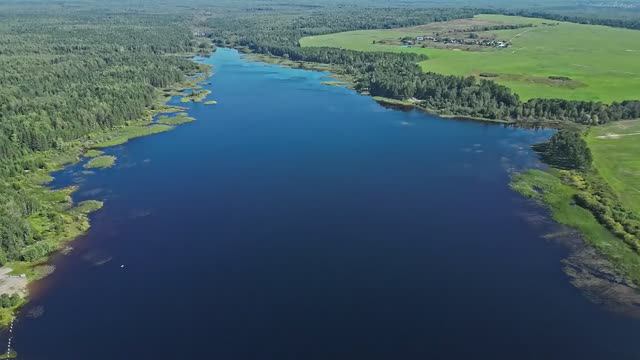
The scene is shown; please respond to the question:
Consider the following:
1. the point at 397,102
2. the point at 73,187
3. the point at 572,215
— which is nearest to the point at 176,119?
the point at 73,187

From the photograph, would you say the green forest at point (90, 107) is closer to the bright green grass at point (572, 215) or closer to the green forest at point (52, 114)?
the green forest at point (52, 114)

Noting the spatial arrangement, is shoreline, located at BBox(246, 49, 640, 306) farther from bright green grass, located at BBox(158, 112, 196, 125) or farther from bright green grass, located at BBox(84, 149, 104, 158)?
bright green grass, located at BBox(158, 112, 196, 125)

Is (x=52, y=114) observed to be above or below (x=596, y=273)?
above

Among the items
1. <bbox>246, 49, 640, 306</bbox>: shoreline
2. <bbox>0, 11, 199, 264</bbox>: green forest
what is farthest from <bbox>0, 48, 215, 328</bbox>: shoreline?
<bbox>246, 49, 640, 306</bbox>: shoreline

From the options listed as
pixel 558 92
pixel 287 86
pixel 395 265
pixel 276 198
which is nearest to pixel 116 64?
pixel 287 86

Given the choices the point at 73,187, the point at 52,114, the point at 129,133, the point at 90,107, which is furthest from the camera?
the point at 90,107

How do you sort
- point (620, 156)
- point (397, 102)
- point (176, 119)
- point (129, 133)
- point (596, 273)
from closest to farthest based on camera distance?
point (596, 273), point (620, 156), point (129, 133), point (176, 119), point (397, 102)

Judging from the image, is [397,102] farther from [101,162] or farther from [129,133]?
[101,162]
